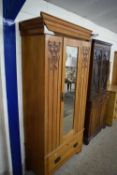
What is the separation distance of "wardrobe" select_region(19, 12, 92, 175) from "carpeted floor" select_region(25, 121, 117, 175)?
16cm

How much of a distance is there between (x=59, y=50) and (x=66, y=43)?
5.2 inches

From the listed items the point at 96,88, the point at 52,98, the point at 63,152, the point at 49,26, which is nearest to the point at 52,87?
the point at 52,98

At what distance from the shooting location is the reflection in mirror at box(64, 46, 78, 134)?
1.64 metres

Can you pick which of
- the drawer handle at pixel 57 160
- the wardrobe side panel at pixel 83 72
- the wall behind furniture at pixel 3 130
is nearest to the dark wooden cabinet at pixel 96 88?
the wardrobe side panel at pixel 83 72

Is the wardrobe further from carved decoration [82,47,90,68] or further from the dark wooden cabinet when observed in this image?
the dark wooden cabinet

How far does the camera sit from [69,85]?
175 cm

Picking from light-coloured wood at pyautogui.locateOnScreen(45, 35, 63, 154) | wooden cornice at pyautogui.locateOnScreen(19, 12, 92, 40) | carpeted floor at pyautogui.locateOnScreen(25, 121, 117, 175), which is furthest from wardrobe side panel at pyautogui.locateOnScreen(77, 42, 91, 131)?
carpeted floor at pyautogui.locateOnScreen(25, 121, 117, 175)

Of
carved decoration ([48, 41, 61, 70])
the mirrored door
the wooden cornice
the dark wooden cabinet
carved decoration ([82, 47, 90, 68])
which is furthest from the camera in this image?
the dark wooden cabinet

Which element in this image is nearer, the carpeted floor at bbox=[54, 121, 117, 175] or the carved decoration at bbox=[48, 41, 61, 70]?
the carved decoration at bbox=[48, 41, 61, 70]

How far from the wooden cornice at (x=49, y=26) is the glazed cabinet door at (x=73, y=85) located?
9 cm

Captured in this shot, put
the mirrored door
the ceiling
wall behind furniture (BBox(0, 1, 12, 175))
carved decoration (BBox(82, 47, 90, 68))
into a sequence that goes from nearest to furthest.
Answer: wall behind furniture (BBox(0, 1, 12, 175)), the mirrored door, the ceiling, carved decoration (BBox(82, 47, 90, 68))

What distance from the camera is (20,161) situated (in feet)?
5.82

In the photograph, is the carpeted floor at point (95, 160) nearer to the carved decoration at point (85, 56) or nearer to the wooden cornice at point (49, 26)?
the carved decoration at point (85, 56)

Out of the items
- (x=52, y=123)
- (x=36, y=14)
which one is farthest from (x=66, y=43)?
(x=52, y=123)
